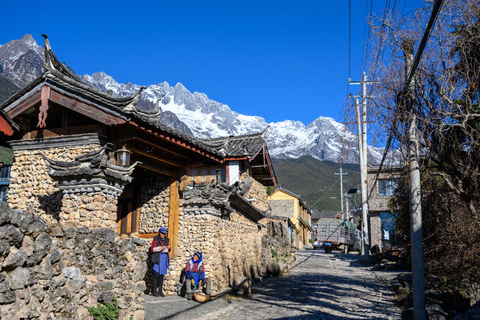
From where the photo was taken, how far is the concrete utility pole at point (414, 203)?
6.91 m

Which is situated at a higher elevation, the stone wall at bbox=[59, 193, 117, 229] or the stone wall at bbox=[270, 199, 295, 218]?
the stone wall at bbox=[270, 199, 295, 218]

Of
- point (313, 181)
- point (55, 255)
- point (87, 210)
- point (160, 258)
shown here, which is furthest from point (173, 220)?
point (313, 181)

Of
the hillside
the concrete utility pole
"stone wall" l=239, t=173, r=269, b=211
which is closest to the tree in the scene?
the concrete utility pole

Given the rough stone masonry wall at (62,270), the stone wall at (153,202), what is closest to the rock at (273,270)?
the stone wall at (153,202)

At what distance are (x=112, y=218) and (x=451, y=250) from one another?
311 inches

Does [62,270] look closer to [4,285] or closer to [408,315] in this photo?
[4,285]

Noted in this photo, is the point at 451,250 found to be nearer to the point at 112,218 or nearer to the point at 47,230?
the point at 112,218

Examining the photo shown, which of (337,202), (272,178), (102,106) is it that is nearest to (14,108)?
(102,106)

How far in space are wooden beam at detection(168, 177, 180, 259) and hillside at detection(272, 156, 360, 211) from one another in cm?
7252

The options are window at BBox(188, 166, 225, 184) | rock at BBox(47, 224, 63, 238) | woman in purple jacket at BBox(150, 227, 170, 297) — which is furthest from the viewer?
window at BBox(188, 166, 225, 184)

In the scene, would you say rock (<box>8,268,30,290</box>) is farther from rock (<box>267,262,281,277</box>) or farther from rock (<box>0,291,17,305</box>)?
rock (<box>267,262,281,277</box>)

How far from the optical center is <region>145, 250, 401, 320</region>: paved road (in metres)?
9.23

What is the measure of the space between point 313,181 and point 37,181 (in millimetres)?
101390

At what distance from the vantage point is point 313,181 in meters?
108
